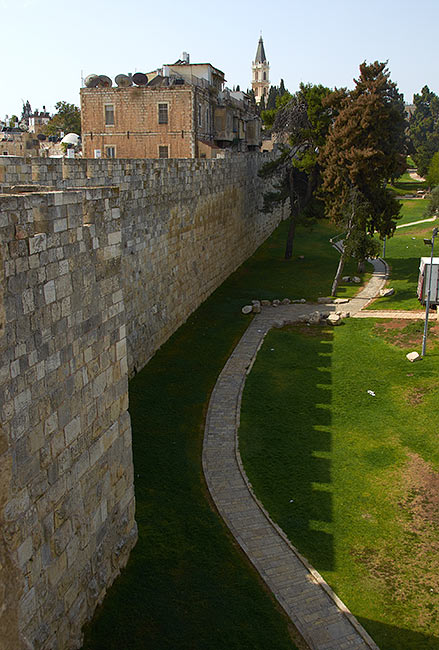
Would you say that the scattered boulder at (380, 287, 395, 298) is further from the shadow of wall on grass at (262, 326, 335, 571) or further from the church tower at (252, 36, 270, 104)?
the church tower at (252, 36, 270, 104)

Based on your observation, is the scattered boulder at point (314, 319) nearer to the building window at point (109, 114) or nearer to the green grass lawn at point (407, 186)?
the building window at point (109, 114)

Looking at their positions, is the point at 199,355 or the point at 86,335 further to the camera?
the point at 199,355

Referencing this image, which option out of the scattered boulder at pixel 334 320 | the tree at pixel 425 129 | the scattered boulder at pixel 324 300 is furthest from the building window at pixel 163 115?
the tree at pixel 425 129

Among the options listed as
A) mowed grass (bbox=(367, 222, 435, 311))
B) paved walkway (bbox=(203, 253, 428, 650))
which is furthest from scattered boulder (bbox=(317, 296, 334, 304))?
Result: paved walkway (bbox=(203, 253, 428, 650))

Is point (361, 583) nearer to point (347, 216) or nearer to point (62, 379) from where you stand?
point (62, 379)

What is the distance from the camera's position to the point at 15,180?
38.1 ft

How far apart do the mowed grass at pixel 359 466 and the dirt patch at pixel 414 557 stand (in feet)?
0.05

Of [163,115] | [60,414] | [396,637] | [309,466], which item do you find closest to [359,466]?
[309,466]

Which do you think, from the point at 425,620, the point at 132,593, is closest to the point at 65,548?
the point at 132,593

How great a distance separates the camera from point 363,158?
23.1 m

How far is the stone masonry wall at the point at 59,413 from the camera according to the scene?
5043 millimetres

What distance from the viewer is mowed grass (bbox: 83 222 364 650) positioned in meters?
6.74

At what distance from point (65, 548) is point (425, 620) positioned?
4.29m

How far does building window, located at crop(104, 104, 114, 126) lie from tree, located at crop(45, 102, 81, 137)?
25.5 m
